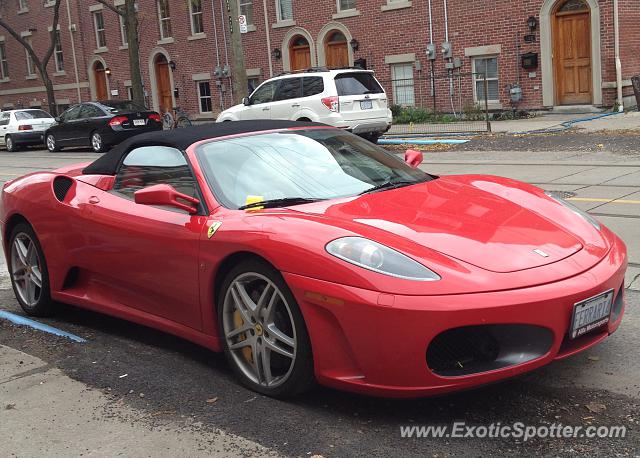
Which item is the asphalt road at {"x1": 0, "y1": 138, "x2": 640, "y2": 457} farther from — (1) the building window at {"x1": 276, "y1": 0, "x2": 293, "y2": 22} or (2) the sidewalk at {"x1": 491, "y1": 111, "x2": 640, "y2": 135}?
(1) the building window at {"x1": 276, "y1": 0, "x2": 293, "y2": 22}

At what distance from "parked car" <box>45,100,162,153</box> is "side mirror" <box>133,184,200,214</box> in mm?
19059

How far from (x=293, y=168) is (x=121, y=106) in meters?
20.0

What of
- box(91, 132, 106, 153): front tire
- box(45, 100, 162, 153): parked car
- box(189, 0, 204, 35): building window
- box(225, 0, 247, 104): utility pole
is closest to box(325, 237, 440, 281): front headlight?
box(225, 0, 247, 104): utility pole

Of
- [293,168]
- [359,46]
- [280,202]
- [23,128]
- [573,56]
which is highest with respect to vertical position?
[359,46]

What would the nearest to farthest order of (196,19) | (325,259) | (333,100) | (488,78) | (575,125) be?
(325,259)
(333,100)
(575,125)
(488,78)
(196,19)

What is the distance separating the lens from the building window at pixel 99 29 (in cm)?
3575

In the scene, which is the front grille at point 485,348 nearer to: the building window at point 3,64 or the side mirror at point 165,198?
the side mirror at point 165,198

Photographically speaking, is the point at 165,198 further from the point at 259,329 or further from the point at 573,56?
the point at 573,56

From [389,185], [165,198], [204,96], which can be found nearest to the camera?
[165,198]

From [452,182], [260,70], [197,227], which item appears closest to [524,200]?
[452,182]

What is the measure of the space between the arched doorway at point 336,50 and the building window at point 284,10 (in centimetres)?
199

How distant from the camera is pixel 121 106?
23.5m

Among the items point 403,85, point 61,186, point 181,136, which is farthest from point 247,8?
point 181,136

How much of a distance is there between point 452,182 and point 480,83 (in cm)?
1827
